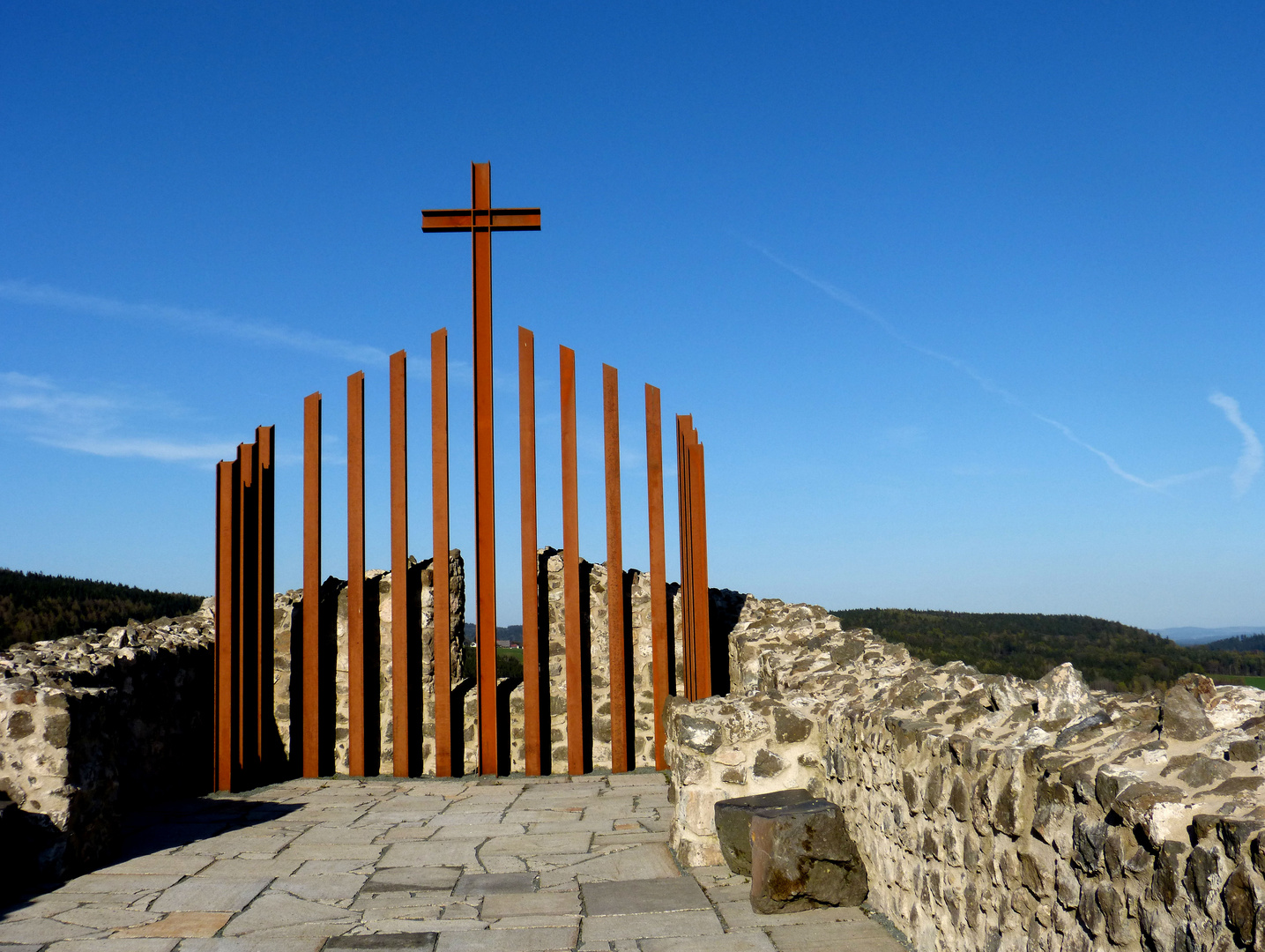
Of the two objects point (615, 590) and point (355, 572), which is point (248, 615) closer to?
point (355, 572)

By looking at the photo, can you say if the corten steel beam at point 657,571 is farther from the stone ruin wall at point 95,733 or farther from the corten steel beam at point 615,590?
the stone ruin wall at point 95,733

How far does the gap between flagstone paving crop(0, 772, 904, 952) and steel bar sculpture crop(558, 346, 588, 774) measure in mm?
1247

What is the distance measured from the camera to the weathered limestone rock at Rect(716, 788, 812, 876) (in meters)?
5.25

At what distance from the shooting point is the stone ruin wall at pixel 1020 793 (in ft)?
7.75

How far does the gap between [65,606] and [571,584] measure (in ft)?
69.5

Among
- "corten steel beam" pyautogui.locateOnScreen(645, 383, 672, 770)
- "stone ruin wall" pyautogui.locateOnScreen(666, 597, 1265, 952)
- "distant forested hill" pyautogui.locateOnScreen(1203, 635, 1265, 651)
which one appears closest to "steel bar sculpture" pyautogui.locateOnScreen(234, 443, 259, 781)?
"corten steel beam" pyautogui.locateOnScreen(645, 383, 672, 770)

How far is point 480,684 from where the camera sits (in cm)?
907

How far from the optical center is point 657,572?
9.19m

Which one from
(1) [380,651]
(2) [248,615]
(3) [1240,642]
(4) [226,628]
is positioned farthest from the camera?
(3) [1240,642]

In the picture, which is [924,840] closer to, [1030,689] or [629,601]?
[1030,689]

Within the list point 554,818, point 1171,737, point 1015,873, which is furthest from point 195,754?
point 1171,737

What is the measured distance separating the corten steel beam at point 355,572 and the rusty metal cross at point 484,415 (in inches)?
42.8

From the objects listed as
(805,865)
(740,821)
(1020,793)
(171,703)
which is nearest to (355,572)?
(171,703)

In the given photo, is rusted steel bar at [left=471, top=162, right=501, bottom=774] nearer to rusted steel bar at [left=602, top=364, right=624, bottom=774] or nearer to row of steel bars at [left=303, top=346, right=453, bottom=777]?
row of steel bars at [left=303, top=346, right=453, bottom=777]
